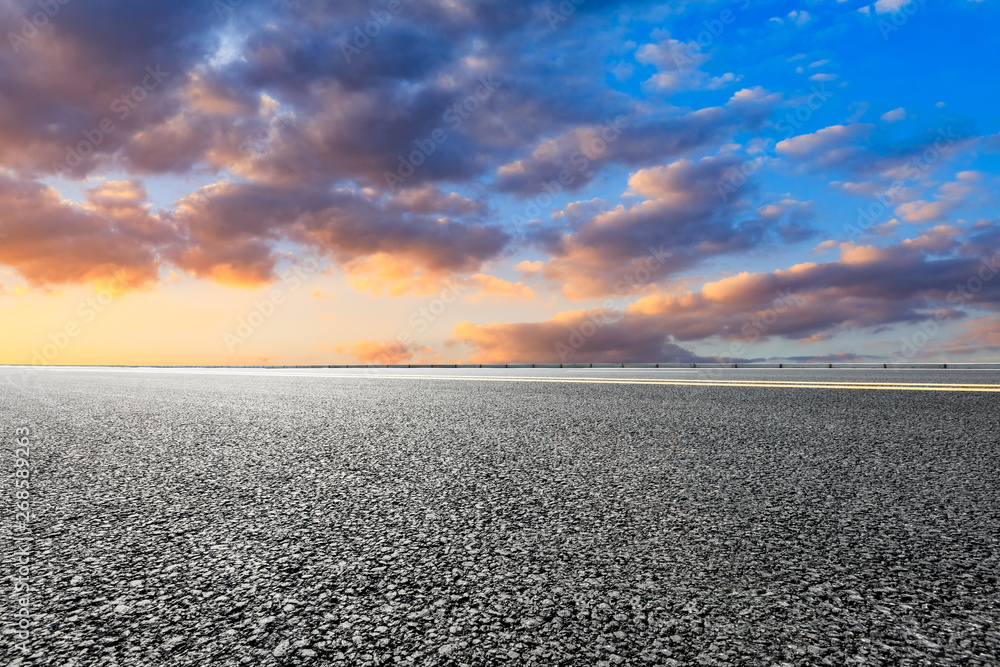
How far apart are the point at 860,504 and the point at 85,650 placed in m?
2.56

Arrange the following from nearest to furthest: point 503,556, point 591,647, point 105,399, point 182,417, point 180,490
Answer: point 591,647 → point 503,556 → point 180,490 → point 182,417 → point 105,399

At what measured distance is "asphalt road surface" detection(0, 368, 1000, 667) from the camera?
56.0 inches

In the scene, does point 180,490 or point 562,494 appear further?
point 180,490

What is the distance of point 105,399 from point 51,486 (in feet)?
18.6

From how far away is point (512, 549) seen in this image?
2006mm

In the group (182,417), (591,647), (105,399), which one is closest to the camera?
(591,647)

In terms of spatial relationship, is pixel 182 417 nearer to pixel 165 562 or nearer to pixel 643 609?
pixel 165 562

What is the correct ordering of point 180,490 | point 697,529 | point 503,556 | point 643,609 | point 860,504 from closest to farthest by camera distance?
point 643,609, point 503,556, point 697,529, point 860,504, point 180,490

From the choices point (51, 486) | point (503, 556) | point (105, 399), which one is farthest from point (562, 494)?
point (105, 399)

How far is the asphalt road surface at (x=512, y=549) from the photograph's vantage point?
56.0 inches

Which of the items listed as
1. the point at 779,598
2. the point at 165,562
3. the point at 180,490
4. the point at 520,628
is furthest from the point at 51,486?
the point at 779,598

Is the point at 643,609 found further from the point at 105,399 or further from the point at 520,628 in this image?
the point at 105,399

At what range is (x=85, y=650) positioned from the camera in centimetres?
140

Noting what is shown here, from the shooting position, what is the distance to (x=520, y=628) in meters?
1.46
